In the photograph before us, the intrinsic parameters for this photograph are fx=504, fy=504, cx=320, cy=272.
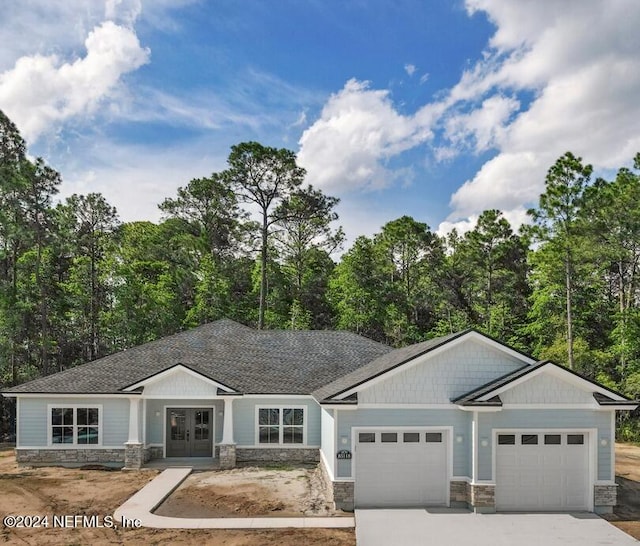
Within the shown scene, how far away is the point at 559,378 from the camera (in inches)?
496

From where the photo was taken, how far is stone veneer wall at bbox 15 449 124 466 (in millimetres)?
17625

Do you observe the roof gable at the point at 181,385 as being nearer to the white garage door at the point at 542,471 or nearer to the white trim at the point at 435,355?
the white trim at the point at 435,355

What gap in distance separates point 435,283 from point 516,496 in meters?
28.0

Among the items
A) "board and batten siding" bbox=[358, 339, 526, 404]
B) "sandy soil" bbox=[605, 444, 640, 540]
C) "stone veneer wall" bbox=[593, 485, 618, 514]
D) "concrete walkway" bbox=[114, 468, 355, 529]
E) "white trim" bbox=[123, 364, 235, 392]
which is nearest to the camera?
"concrete walkway" bbox=[114, 468, 355, 529]

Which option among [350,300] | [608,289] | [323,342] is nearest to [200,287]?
[350,300]

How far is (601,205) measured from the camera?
91.6ft

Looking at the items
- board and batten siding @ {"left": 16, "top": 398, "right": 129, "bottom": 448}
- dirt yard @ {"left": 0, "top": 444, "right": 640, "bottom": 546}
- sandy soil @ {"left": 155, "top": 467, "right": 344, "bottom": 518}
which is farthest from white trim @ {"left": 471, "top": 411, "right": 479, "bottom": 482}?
board and batten siding @ {"left": 16, "top": 398, "right": 129, "bottom": 448}

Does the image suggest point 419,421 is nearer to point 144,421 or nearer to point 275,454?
point 275,454

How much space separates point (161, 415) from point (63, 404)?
3.39 meters

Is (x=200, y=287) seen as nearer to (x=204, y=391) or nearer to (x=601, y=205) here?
(x=204, y=391)

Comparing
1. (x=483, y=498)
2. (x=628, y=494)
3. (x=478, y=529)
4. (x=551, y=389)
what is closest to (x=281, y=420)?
(x=483, y=498)

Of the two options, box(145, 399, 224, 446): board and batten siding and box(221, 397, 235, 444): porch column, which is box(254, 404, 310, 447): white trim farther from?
box(145, 399, 224, 446): board and batten siding

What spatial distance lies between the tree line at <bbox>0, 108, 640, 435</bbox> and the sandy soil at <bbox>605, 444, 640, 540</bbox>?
289 inches

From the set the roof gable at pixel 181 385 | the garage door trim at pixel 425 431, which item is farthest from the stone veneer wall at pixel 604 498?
the roof gable at pixel 181 385
